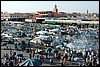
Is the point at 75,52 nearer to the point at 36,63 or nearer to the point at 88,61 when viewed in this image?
the point at 88,61

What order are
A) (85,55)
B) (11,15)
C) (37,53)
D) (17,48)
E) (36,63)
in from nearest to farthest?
(36,63), (85,55), (37,53), (17,48), (11,15)

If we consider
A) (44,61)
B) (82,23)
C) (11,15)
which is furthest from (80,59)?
(11,15)

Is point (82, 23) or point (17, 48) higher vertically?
point (17, 48)

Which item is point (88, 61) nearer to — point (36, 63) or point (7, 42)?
point (36, 63)

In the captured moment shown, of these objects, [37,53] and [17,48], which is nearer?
[37,53]

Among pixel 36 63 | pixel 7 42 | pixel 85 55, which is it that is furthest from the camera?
pixel 7 42

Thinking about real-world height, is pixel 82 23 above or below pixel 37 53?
below

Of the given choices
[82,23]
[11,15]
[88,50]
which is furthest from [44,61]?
[11,15]

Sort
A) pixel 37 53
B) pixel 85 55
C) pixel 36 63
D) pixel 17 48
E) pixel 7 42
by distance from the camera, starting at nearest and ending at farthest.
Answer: pixel 36 63, pixel 85 55, pixel 37 53, pixel 17 48, pixel 7 42

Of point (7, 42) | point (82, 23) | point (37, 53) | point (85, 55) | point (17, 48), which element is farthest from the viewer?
point (82, 23)
